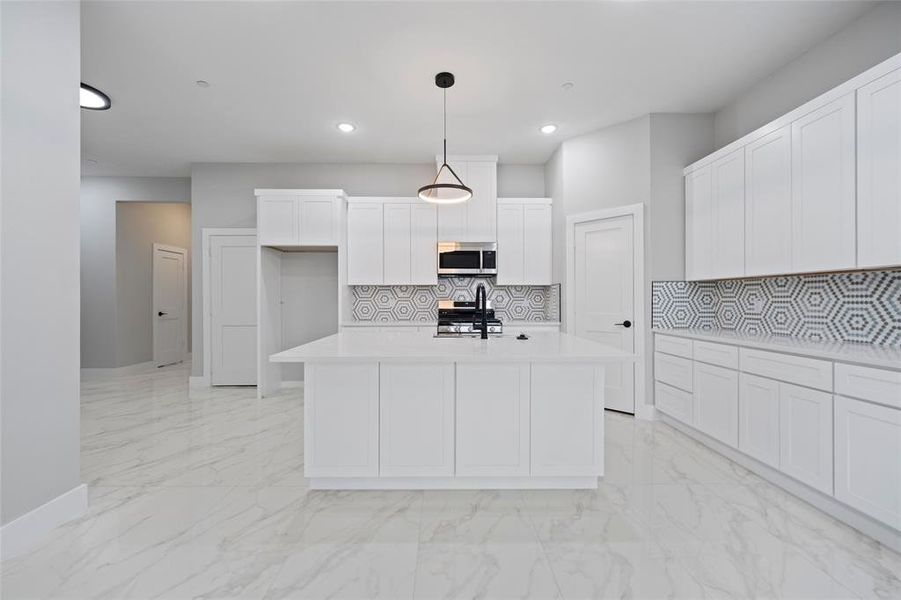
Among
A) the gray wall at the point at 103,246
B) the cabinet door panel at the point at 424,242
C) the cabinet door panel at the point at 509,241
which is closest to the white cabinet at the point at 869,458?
the cabinet door panel at the point at 509,241

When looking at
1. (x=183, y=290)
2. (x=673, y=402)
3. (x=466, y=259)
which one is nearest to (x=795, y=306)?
(x=673, y=402)

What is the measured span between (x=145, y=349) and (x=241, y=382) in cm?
260

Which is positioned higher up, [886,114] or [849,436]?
[886,114]

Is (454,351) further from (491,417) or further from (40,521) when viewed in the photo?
(40,521)

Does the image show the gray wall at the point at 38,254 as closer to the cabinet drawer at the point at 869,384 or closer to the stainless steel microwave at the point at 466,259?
the stainless steel microwave at the point at 466,259

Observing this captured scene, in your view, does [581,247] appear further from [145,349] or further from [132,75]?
[145,349]

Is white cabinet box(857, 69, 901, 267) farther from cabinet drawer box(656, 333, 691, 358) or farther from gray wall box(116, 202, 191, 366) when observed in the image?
gray wall box(116, 202, 191, 366)

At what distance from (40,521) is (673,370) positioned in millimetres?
4338

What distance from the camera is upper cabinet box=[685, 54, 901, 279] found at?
6.75 ft

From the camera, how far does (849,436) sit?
196 cm

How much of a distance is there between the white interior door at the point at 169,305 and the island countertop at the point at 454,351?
567cm

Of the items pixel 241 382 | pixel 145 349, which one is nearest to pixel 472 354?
pixel 241 382

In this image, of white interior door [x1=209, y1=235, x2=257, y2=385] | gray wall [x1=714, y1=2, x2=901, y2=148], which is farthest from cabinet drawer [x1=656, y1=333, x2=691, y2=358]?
white interior door [x1=209, y1=235, x2=257, y2=385]

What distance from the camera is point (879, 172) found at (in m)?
2.08
